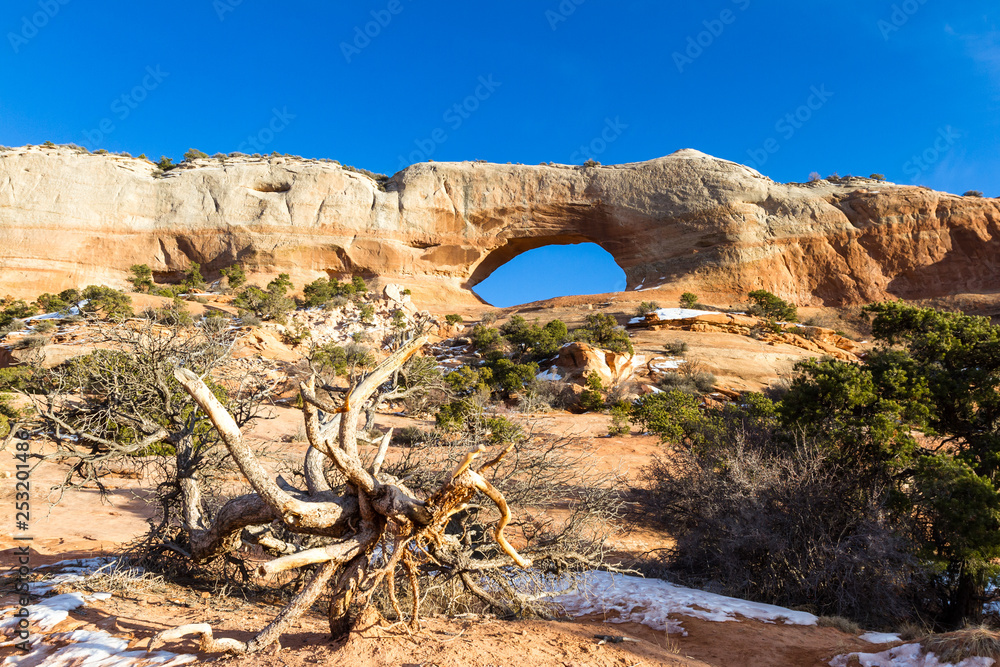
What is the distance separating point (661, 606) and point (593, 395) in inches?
497

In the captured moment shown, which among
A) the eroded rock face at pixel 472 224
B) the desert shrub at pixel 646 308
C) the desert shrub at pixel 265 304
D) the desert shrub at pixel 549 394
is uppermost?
the eroded rock face at pixel 472 224

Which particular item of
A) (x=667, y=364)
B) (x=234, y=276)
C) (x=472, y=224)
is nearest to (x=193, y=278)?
(x=234, y=276)

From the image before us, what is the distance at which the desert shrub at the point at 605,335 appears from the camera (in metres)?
21.4

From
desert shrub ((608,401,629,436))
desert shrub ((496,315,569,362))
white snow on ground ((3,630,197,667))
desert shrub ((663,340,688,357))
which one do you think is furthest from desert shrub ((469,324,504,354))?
white snow on ground ((3,630,197,667))

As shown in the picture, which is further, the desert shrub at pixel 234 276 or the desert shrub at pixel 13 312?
the desert shrub at pixel 234 276

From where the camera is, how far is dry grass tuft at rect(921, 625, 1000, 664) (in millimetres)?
3559

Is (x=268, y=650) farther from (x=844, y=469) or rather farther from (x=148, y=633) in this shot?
(x=844, y=469)

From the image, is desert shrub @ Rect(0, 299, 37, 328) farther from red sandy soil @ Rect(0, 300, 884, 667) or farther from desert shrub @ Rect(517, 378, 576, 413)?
desert shrub @ Rect(517, 378, 576, 413)

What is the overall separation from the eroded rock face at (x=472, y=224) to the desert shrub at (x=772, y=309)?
14.7 feet

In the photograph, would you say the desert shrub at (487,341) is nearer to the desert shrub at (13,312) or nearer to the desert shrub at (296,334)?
the desert shrub at (296,334)

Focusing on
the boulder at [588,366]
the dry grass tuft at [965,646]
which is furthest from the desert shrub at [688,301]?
the dry grass tuft at [965,646]

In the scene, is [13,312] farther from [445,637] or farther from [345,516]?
[445,637]

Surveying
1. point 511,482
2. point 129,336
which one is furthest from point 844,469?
point 129,336

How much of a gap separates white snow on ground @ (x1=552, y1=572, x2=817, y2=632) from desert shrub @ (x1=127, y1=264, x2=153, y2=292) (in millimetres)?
32287
